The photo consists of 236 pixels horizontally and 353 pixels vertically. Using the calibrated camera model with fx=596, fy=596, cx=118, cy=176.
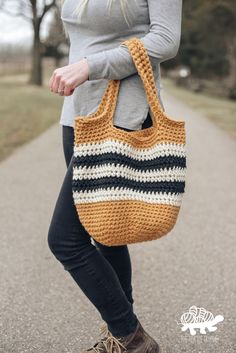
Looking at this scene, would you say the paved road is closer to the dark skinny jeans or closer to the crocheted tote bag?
the dark skinny jeans

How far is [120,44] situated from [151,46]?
111 millimetres

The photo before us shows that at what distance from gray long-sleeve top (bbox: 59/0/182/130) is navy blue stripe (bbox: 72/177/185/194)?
7.6 inches

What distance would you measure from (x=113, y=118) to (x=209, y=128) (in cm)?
1166

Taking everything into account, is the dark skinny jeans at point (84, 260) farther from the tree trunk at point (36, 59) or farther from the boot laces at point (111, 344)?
the tree trunk at point (36, 59)

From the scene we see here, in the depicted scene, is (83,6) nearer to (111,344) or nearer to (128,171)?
(128,171)

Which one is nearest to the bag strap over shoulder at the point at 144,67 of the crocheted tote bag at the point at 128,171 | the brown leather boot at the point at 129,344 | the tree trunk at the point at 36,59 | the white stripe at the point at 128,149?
the crocheted tote bag at the point at 128,171

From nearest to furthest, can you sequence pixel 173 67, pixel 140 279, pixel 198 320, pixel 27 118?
pixel 198 320 < pixel 140 279 < pixel 27 118 < pixel 173 67

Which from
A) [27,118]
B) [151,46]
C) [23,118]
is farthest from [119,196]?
[27,118]

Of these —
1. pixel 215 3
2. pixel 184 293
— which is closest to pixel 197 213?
pixel 184 293

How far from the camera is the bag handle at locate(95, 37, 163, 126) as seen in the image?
1.99m

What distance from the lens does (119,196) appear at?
80.1 inches

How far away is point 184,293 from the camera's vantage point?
3346 mm

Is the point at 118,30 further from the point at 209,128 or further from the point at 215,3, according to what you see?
the point at 215,3

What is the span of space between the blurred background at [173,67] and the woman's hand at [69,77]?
0.73 metres
